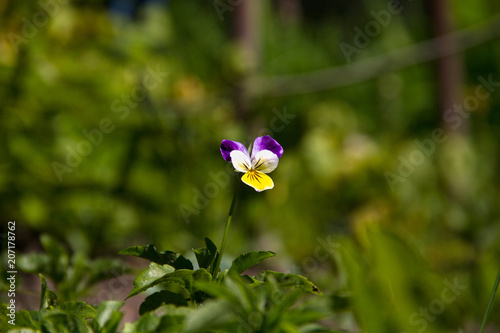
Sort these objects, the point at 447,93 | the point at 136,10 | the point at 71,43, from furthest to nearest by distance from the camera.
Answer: the point at 447,93 < the point at 136,10 < the point at 71,43

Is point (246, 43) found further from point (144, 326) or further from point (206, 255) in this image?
point (144, 326)

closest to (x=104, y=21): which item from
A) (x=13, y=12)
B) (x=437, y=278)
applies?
(x=13, y=12)

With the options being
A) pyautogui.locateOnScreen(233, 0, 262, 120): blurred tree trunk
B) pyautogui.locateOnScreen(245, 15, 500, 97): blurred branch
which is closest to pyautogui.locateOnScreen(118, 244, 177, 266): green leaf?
pyautogui.locateOnScreen(233, 0, 262, 120): blurred tree trunk

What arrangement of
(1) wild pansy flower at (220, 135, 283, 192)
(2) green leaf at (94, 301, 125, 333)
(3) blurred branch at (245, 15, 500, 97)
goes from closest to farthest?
(2) green leaf at (94, 301, 125, 333) < (1) wild pansy flower at (220, 135, 283, 192) < (3) blurred branch at (245, 15, 500, 97)

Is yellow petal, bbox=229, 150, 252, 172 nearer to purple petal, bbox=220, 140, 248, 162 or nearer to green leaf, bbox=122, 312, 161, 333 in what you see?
purple petal, bbox=220, 140, 248, 162

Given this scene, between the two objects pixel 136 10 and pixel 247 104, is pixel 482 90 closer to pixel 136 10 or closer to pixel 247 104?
pixel 247 104

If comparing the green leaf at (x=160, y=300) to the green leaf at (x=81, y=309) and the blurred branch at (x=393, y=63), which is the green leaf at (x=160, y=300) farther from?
the blurred branch at (x=393, y=63)

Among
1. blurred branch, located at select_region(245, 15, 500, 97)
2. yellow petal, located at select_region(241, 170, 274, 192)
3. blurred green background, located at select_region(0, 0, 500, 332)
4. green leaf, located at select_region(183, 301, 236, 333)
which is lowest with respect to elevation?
green leaf, located at select_region(183, 301, 236, 333)

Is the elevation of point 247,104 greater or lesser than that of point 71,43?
lesser
